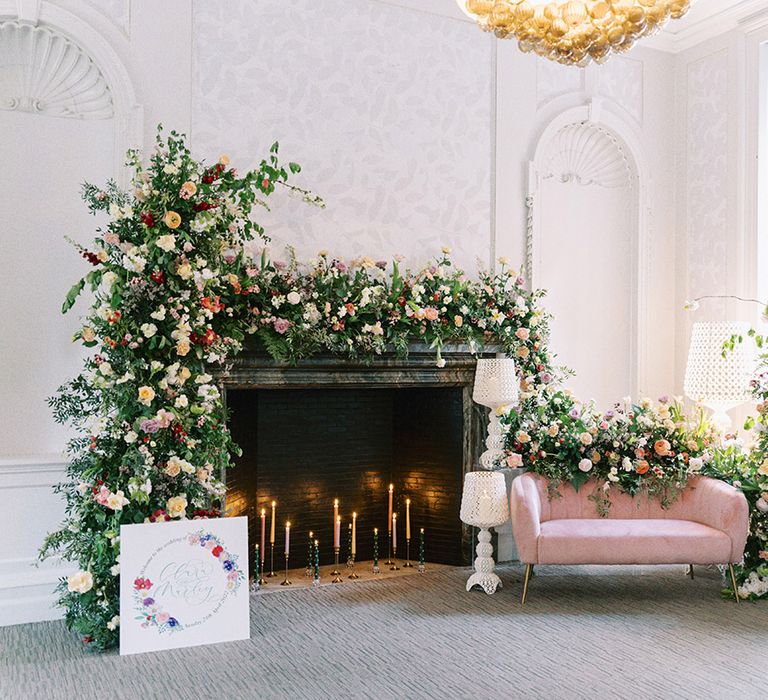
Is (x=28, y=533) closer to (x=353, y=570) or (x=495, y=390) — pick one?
(x=353, y=570)

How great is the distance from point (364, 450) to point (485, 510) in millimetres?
1124

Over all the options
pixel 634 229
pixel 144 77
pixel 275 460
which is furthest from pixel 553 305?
pixel 144 77

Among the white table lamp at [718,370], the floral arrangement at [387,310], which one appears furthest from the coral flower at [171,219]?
the white table lamp at [718,370]

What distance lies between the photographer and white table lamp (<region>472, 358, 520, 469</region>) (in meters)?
4.73

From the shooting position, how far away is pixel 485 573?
4613 millimetres

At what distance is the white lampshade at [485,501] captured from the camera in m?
4.54

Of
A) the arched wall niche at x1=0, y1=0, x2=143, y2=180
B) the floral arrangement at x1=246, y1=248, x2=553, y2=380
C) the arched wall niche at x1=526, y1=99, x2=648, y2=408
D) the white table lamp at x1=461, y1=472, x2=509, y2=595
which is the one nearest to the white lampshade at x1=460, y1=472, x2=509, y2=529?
the white table lamp at x1=461, y1=472, x2=509, y2=595

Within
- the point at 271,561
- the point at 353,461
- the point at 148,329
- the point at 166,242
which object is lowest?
the point at 271,561

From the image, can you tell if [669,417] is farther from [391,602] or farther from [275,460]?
[275,460]

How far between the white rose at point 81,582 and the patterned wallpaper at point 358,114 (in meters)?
2.07

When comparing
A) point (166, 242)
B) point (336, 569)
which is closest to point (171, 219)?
point (166, 242)

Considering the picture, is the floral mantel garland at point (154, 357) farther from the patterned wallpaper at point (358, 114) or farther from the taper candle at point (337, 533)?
the taper candle at point (337, 533)

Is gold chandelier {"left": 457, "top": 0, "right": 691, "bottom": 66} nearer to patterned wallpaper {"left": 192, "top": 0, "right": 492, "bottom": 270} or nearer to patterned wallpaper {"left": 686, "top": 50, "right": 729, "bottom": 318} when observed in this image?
patterned wallpaper {"left": 192, "top": 0, "right": 492, "bottom": 270}

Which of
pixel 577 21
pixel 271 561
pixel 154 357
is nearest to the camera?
pixel 577 21
